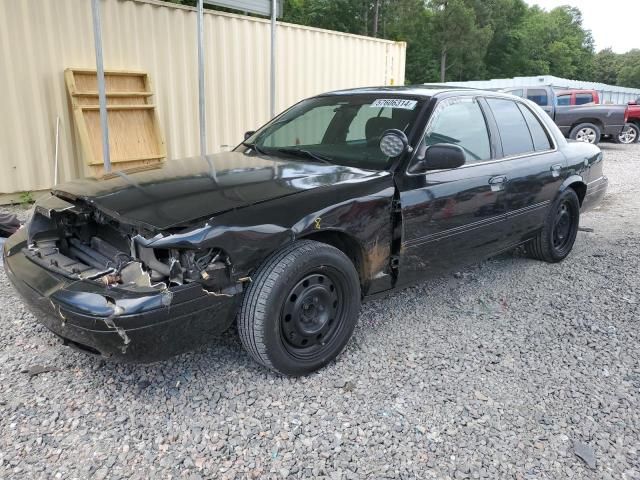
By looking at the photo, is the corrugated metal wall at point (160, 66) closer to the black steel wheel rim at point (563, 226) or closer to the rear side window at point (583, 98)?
the black steel wheel rim at point (563, 226)

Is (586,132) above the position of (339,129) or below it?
below

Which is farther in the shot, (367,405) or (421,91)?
(421,91)

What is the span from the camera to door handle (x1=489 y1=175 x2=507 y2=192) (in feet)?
12.0

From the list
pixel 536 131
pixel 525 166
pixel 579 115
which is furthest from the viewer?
pixel 579 115

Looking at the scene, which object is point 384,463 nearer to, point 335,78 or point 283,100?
point 283,100

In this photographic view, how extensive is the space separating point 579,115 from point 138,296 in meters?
15.1

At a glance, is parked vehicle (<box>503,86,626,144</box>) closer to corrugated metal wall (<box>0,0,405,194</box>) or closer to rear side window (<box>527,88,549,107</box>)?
rear side window (<box>527,88,549,107</box>)

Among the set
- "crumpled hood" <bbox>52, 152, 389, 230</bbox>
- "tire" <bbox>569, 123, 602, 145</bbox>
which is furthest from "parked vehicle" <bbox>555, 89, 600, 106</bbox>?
"crumpled hood" <bbox>52, 152, 389, 230</bbox>

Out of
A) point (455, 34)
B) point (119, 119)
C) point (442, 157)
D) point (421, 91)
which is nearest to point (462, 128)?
point (421, 91)

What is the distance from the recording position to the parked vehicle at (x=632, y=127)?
16.5 m

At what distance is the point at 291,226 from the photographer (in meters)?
2.56

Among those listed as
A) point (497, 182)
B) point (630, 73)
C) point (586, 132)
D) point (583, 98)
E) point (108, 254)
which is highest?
point (630, 73)

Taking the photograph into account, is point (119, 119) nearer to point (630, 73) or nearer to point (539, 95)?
point (539, 95)

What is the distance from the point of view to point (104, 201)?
2.63 metres
